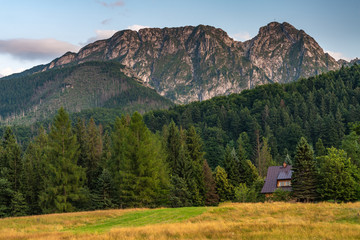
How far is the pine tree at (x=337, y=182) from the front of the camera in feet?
161

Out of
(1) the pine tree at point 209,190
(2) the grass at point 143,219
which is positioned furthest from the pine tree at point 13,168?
(2) the grass at point 143,219

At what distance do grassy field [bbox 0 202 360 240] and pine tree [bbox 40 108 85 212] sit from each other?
17.6 m

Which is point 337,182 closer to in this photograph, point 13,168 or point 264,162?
point 13,168

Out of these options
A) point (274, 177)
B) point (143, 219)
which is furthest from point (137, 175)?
point (274, 177)

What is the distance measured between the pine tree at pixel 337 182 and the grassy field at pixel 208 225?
20787mm

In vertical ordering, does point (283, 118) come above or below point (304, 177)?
above

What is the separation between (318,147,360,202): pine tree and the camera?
4912 centimetres

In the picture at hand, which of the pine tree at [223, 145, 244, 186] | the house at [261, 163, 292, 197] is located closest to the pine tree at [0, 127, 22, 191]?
the pine tree at [223, 145, 244, 186]

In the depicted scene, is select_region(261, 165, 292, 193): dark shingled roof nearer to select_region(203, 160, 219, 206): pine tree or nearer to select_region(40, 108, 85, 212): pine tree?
select_region(203, 160, 219, 206): pine tree

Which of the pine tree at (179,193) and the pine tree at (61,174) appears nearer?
the pine tree at (61,174)

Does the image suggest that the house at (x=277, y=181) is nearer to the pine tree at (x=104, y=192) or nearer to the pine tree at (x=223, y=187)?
the pine tree at (x=223, y=187)

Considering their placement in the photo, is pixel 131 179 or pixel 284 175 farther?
pixel 284 175

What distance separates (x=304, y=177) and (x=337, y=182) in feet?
14.8

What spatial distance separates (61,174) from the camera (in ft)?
173
